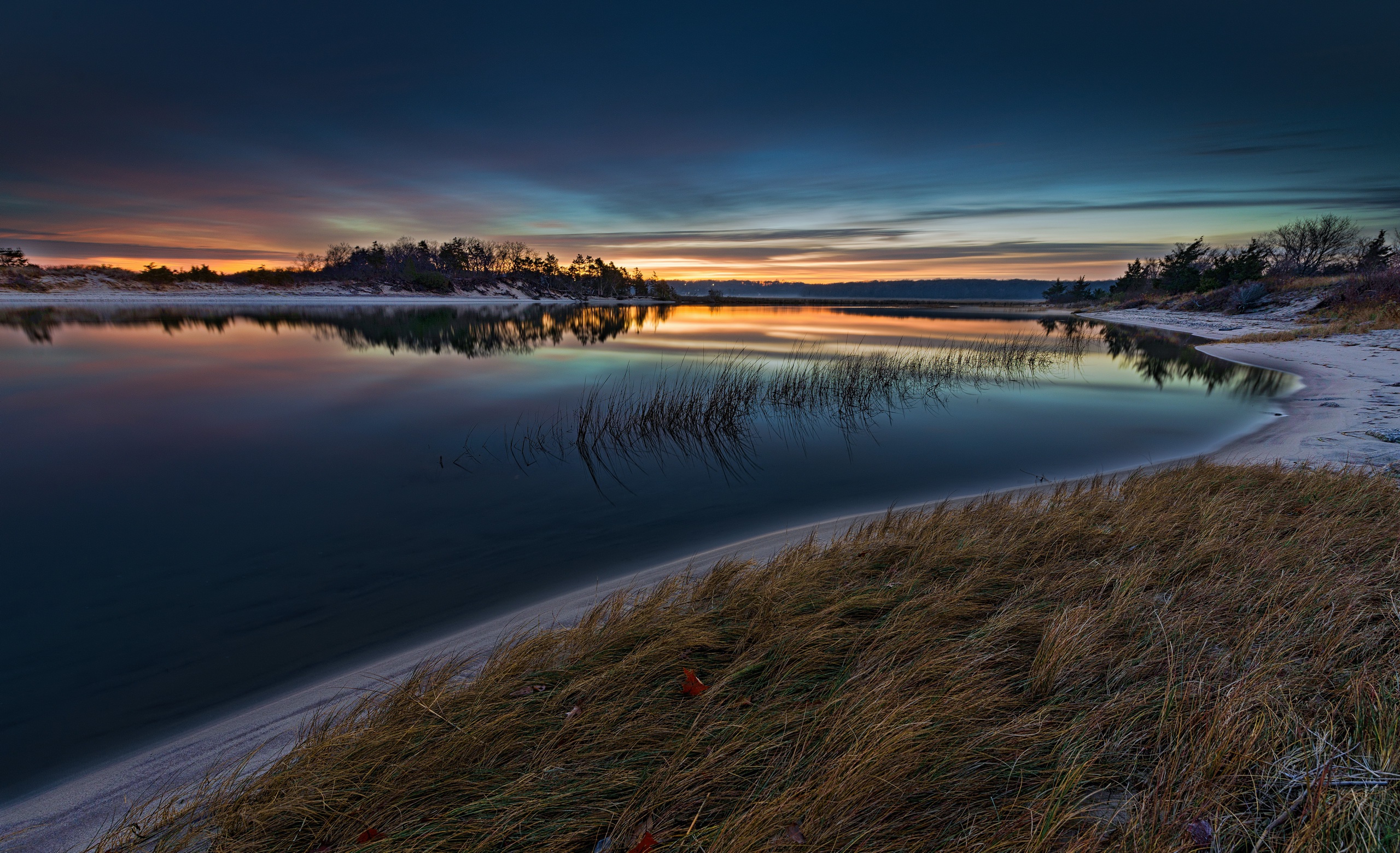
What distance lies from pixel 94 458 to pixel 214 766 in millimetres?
10566

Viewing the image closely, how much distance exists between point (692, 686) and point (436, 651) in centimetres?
262

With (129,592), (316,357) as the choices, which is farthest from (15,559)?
(316,357)

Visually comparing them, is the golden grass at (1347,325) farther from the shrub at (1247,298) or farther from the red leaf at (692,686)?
the red leaf at (692,686)

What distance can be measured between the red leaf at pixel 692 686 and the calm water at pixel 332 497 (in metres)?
3.00

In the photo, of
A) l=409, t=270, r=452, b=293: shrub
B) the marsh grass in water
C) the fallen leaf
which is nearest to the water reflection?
the marsh grass in water

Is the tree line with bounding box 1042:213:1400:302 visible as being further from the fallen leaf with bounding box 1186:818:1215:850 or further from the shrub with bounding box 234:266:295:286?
the shrub with bounding box 234:266:295:286

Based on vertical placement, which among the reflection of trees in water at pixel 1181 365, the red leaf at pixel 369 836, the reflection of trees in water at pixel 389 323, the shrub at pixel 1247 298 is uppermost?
the shrub at pixel 1247 298

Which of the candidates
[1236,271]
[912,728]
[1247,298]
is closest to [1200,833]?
[912,728]

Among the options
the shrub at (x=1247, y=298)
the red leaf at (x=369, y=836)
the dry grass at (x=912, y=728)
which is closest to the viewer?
the dry grass at (x=912, y=728)

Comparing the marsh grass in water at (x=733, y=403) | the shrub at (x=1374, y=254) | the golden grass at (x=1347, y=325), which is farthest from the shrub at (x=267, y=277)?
the shrub at (x=1374, y=254)

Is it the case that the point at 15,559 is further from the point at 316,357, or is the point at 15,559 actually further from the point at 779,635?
the point at 316,357

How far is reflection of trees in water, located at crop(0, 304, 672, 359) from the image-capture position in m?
28.0

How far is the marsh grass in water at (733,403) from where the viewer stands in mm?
10664

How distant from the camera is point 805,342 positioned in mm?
29625
